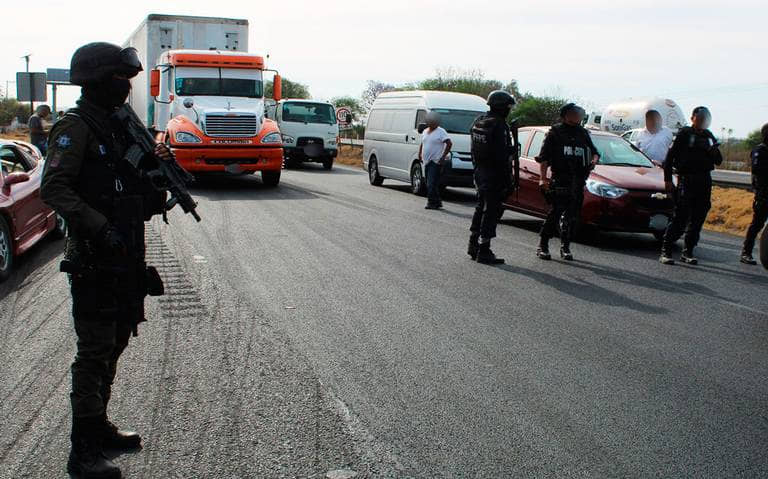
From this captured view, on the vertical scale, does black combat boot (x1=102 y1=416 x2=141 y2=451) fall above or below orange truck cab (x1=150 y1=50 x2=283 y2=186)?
below

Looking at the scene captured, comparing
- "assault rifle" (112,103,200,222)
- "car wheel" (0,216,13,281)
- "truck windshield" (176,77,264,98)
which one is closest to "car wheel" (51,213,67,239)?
"car wheel" (0,216,13,281)

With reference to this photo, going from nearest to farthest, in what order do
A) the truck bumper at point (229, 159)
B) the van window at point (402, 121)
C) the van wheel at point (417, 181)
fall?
1. the truck bumper at point (229, 159)
2. the van wheel at point (417, 181)
3. the van window at point (402, 121)

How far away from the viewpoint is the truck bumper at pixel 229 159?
1656cm

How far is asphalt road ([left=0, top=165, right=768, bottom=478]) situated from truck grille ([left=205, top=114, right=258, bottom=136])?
24.5 feet

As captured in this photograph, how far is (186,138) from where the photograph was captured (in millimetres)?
16641

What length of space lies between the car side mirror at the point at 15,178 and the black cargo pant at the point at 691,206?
7.58 metres

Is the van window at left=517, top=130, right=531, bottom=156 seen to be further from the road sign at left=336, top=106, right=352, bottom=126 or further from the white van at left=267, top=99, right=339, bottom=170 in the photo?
the road sign at left=336, top=106, right=352, bottom=126

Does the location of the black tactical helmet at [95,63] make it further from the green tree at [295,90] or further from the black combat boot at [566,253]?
the green tree at [295,90]

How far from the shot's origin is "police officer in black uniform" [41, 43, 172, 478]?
346 centimetres

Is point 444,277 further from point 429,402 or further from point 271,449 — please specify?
point 271,449

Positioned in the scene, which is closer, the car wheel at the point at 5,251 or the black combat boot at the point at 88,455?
the black combat boot at the point at 88,455

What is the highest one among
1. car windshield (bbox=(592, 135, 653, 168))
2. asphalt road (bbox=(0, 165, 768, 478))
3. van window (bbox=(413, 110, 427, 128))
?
van window (bbox=(413, 110, 427, 128))

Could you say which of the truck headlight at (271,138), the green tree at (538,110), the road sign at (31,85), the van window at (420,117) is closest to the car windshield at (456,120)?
the van window at (420,117)

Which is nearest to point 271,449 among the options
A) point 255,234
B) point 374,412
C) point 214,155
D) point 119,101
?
point 374,412
